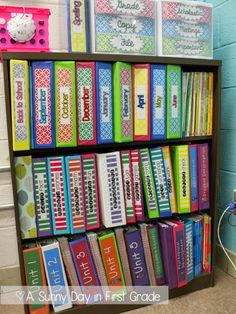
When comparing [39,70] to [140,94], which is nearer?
[39,70]

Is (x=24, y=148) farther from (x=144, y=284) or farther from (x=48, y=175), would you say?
(x=144, y=284)

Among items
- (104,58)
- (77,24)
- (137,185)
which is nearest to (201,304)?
(137,185)

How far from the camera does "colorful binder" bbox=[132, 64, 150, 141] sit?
49.5 inches

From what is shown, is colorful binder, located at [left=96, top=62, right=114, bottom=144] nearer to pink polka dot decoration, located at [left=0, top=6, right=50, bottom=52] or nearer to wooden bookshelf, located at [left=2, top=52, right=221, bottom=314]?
wooden bookshelf, located at [left=2, top=52, right=221, bottom=314]

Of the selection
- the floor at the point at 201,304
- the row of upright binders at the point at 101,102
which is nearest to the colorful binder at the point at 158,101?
the row of upright binders at the point at 101,102

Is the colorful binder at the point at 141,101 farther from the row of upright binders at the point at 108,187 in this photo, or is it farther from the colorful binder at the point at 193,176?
the colorful binder at the point at 193,176

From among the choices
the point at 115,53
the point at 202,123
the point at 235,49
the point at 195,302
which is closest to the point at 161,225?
the point at 195,302

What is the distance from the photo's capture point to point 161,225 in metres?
1.40

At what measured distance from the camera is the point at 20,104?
110 cm

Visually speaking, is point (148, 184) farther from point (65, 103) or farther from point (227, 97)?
point (227, 97)

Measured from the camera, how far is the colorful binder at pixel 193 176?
1423mm

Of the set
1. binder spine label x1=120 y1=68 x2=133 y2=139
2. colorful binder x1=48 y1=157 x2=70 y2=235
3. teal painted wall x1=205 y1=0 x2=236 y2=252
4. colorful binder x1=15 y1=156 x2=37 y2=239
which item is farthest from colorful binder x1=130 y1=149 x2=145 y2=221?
teal painted wall x1=205 y1=0 x2=236 y2=252

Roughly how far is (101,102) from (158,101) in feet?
0.89

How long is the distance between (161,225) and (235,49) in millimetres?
974
